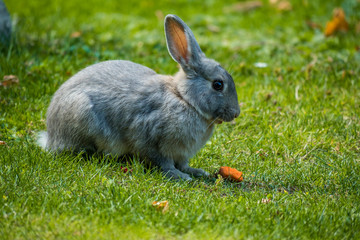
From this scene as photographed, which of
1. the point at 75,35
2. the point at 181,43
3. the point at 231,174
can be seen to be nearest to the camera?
the point at 231,174

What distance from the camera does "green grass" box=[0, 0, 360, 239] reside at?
3305mm

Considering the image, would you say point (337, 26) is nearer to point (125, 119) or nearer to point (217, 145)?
point (217, 145)

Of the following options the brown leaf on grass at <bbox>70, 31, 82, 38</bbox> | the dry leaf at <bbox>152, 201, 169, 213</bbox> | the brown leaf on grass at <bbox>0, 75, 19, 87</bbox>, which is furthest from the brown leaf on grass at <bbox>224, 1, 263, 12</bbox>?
the dry leaf at <bbox>152, 201, 169, 213</bbox>

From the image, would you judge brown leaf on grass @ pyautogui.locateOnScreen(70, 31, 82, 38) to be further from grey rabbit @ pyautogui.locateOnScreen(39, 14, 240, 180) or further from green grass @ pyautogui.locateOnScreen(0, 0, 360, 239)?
grey rabbit @ pyautogui.locateOnScreen(39, 14, 240, 180)

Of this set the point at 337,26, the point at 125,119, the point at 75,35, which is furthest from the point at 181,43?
the point at 337,26

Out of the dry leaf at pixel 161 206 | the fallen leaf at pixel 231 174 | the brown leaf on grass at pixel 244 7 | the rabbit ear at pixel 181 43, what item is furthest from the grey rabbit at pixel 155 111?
the brown leaf on grass at pixel 244 7

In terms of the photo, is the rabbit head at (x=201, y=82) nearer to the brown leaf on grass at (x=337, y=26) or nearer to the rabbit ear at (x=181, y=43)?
the rabbit ear at (x=181, y=43)

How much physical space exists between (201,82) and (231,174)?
2.97 feet

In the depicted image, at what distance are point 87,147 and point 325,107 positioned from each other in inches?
118

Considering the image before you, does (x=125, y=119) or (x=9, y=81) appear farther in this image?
(x=9, y=81)

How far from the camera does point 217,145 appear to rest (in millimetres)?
5027

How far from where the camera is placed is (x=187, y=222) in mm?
3293

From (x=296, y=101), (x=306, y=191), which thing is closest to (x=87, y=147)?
(x=306, y=191)

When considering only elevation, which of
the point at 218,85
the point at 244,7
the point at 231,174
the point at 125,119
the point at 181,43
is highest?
the point at 181,43
